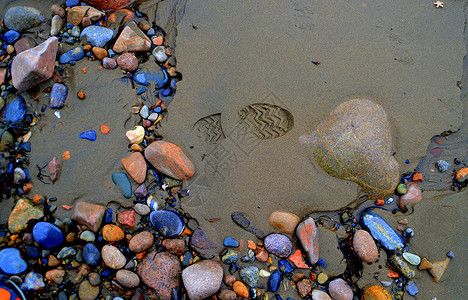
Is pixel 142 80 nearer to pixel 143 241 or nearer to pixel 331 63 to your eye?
pixel 143 241

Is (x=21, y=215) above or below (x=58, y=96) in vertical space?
below

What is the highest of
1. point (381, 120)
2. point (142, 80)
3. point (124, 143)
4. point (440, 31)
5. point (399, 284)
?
point (440, 31)

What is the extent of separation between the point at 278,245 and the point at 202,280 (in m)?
0.76

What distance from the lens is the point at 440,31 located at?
3.14 metres

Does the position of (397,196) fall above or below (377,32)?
below

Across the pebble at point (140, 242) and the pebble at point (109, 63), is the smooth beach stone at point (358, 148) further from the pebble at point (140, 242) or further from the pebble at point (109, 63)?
the pebble at point (109, 63)

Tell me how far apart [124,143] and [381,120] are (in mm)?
2643

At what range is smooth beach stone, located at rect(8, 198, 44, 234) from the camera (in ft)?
8.49

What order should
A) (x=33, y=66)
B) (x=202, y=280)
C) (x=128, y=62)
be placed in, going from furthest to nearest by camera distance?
(x=128, y=62)
(x=33, y=66)
(x=202, y=280)

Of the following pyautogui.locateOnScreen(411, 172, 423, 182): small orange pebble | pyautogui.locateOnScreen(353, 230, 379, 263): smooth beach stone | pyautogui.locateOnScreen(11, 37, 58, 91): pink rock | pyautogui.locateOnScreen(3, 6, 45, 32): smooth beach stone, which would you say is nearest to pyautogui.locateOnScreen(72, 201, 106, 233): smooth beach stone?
pyautogui.locateOnScreen(11, 37, 58, 91): pink rock

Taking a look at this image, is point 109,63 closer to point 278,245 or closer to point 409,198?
point 278,245

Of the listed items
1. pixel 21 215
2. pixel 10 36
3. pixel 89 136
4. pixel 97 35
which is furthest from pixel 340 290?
pixel 10 36

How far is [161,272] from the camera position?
8.25ft

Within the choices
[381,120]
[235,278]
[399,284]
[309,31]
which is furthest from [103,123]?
[399,284]
